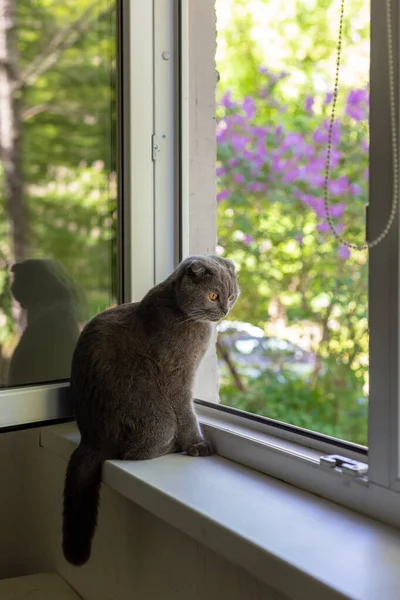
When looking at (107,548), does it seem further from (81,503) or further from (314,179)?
(314,179)

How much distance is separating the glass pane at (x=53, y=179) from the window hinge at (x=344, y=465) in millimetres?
695

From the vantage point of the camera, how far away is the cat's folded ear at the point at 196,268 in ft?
3.98

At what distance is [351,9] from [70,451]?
2067mm

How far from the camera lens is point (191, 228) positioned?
1.53m

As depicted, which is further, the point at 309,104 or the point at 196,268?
the point at 309,104

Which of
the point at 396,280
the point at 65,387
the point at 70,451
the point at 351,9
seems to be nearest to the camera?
the point at 396,280

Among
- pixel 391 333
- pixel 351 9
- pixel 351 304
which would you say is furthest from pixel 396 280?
pixel 351 9

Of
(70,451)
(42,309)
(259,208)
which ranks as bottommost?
(70,451)

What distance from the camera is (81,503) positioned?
119 cm

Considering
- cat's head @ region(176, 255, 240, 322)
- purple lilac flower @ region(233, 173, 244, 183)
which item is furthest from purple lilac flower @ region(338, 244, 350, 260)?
cat's head @ region(176, 255, 240, 322)

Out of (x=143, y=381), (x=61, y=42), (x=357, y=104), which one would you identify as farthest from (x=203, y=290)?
(x=357, y=104)

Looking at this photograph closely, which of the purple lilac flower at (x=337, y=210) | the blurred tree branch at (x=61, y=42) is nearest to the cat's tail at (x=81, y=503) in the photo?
the blurred tree branch at (x=61, y=42)

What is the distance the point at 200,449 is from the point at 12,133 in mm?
790

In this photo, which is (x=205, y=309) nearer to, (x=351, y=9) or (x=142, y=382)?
(x=142, y=382)
